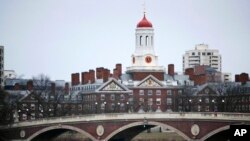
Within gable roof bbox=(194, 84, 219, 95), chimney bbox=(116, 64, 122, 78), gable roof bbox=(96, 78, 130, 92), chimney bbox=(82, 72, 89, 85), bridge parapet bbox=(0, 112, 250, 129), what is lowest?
bridge parapet bbox=(0, 112, 250, 129)

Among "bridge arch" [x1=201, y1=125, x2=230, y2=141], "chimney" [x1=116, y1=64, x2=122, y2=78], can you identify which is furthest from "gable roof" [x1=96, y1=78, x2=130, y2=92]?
"bridge arch" [x1=201, y1=125, x2=230, y2=141]

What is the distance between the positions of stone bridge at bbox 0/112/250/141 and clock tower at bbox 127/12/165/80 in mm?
53083

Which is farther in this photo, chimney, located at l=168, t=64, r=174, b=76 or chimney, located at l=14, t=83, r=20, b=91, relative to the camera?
chimney, located at l=168, t=64, r=174, b=76

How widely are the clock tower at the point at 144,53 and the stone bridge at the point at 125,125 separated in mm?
53083

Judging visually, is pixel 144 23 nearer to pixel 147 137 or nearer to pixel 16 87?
pixel 16 87

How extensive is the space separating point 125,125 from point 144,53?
63.2 m

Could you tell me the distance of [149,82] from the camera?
146 meters

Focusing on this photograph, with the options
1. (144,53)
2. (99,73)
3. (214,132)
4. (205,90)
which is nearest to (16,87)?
(99,73)

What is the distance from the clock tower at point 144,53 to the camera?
147 metres

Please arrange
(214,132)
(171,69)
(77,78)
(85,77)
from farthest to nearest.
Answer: (77,78)
(171,69)
(85,77)
(214,132)

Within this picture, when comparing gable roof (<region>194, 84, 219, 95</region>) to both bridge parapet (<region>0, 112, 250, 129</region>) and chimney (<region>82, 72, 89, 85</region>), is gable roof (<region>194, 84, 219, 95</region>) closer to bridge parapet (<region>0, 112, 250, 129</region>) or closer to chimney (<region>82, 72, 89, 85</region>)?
chimney (<region>82, 72, 89, 85</region>)

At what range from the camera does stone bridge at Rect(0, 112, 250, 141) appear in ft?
251

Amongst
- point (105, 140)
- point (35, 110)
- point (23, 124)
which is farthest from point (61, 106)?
point (105, 140)

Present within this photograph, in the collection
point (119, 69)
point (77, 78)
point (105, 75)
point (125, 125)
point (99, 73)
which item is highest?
point (119, 69)
